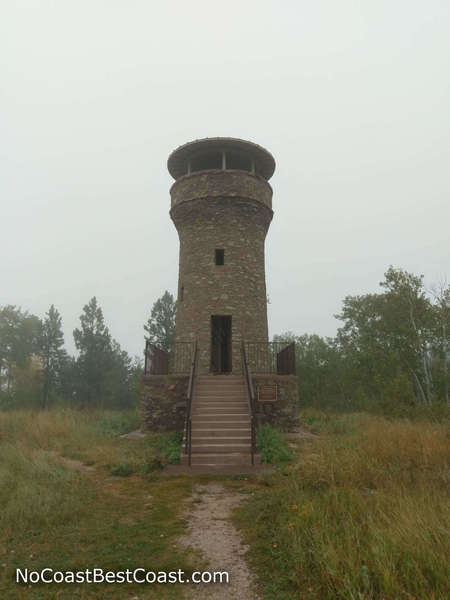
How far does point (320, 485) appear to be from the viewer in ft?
19.6

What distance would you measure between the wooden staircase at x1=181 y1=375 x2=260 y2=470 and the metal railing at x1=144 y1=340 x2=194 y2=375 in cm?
159

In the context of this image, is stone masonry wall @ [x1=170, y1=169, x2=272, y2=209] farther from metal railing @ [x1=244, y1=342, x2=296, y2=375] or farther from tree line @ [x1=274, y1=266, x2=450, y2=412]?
tree line @ [x1=274, y1=266, x2=450, y2=412]

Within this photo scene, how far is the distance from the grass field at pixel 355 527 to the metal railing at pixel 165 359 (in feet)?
22.9

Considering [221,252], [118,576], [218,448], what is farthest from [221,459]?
[221,252]

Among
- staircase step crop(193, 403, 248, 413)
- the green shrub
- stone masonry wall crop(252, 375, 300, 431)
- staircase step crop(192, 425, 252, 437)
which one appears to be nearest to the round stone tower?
stone masonry wall crop(252, 375, 300, 431)

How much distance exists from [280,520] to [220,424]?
219 inches

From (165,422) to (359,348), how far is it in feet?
76.5

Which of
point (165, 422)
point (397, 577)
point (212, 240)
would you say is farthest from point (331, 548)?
point (212, 240)

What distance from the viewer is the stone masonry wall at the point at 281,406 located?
12.8 metres

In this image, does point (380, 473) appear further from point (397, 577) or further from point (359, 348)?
point (359, 348)

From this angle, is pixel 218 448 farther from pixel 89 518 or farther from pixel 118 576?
pixel 118 576

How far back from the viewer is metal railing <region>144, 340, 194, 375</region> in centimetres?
1327

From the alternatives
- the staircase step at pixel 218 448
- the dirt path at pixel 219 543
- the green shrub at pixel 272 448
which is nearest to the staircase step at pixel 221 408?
the green shrub at pixel 272 448

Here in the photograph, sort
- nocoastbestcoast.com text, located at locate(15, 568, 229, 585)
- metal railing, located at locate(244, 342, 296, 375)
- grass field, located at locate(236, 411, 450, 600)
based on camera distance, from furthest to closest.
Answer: metal railing, located at locate(244, 342, 296, 375) → nocoastbestcoast.com text, located at locate(15, 568, 229, 585) → grass field, located at locate(236, 411, 450, 600)
